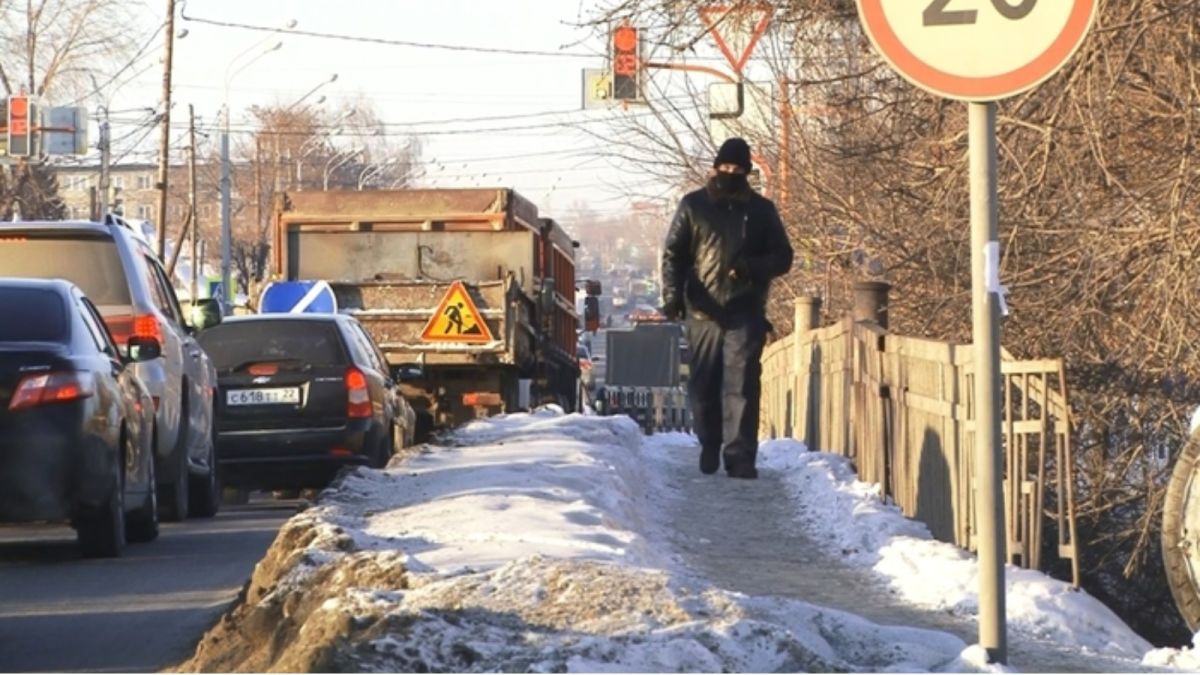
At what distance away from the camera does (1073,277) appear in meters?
13.6

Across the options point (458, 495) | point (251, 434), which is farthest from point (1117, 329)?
point (251, 434)

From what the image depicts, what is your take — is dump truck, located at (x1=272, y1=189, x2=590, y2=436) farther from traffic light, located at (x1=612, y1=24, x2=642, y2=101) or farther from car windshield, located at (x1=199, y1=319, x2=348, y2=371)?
car windshield, located at (x1=199, y1=319, x2=348, y2=371)

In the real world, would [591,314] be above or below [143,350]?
above

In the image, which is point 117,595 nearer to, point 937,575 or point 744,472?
point 937,575

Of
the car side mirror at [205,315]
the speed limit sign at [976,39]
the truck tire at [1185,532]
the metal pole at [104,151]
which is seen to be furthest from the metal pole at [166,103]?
the speed limit sign at [976,39]

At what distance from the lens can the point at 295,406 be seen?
1705 centimetres

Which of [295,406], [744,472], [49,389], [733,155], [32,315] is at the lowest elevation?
[744,472]

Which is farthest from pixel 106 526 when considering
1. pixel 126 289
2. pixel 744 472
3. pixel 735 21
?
pixel 735 21

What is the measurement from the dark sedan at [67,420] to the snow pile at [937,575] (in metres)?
3.62

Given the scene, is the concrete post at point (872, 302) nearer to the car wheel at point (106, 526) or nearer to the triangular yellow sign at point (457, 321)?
the car wheel at point (106, 526)

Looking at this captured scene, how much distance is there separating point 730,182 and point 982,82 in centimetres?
682

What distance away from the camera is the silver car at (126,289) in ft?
44.7

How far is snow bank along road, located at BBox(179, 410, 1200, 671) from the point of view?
652cm

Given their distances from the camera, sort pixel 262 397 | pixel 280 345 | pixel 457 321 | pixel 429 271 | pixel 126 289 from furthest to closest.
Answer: pixel 429 271, pixel 457 321, pixel 280 345, pixel 262 397, pixel 126 289
